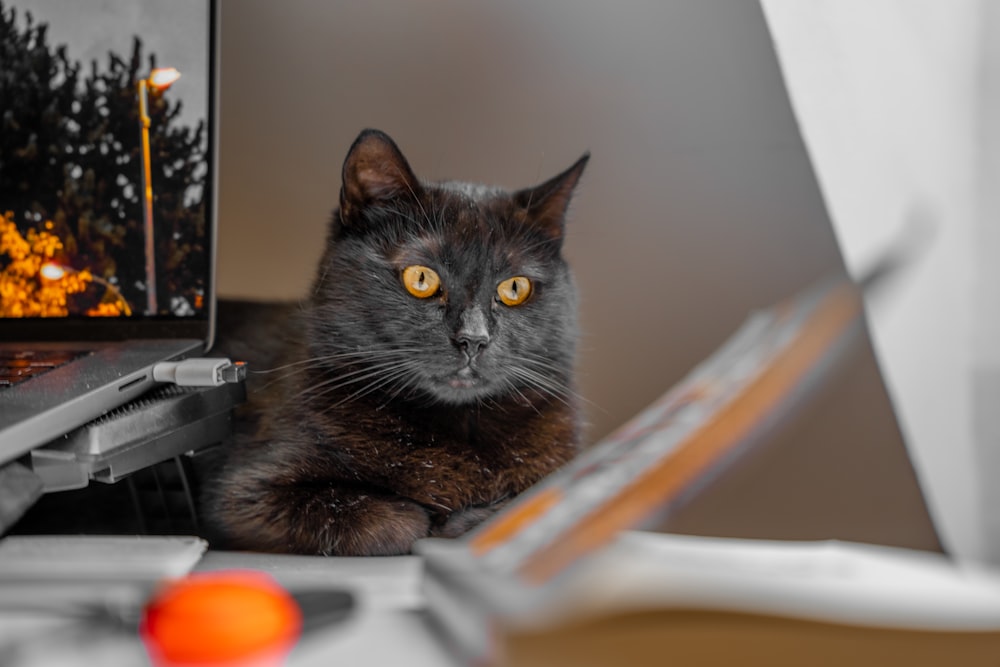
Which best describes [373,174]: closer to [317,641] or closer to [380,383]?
[380,383]

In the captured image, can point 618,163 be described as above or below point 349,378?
above

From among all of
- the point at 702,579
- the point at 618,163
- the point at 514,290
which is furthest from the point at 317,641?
the point at 618,163

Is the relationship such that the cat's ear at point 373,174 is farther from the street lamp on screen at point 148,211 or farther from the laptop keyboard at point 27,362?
the laptop keyboard at point 27,362

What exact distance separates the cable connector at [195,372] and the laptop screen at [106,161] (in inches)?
5.5

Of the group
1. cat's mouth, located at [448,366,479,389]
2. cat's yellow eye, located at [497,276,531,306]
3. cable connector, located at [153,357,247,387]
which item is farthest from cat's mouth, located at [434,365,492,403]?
cable connector, located at [153,357,247,387]

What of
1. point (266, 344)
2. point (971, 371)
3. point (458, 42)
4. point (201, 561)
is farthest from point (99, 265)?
point (971, 371)

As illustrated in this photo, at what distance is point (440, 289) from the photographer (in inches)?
32.1

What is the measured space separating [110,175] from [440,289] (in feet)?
1.41

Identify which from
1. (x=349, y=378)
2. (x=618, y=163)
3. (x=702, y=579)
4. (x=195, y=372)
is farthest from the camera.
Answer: (x=618, y=163)

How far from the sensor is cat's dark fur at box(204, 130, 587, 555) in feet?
2.48

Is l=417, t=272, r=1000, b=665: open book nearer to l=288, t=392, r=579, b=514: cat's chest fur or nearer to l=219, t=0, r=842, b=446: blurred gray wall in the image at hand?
l=288, t=392, r=579, b=514: cat's chest fur

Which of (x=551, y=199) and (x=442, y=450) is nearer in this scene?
(x=442, y=450)

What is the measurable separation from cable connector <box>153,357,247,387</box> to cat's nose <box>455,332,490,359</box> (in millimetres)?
234

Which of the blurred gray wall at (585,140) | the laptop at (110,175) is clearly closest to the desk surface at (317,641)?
the laptop at (110,175)
